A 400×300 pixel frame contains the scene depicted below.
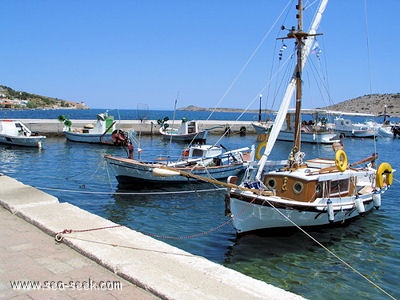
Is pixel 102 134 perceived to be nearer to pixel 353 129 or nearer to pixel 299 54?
pixel 299 54

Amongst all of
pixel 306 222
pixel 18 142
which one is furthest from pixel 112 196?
pixel 18 142

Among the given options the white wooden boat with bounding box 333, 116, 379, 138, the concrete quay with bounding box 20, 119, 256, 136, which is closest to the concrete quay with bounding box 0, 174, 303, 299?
the concrete quay with bounding box 20, 119, 256, 136

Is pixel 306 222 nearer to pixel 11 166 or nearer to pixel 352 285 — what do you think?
pixel 352 285

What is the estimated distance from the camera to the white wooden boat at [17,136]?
40.4 metres

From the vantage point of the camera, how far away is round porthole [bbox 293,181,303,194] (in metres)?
14.8

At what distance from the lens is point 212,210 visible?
1878 cm

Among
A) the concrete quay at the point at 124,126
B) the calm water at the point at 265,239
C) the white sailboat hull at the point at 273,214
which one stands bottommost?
the calm water at the point at 265,239

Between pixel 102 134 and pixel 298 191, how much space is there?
3448 cm

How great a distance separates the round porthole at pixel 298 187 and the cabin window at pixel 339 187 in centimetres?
151

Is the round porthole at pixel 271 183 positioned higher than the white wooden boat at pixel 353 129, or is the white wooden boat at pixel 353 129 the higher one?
the white wooden boat at pixel 353 129

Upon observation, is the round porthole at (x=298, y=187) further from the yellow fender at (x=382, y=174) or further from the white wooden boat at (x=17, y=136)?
the white wooden boat at (x=17, y=136)

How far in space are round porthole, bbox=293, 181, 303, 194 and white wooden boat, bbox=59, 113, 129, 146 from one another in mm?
31057

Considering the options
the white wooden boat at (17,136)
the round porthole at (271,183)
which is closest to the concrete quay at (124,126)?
the white wooden boat at (17,136)

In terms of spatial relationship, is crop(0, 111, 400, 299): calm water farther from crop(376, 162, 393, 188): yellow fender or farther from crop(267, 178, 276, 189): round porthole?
crop(267, 178, 276, 189): round porthole
